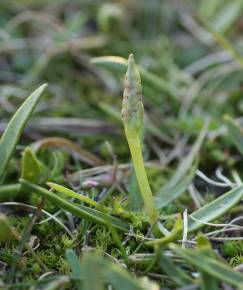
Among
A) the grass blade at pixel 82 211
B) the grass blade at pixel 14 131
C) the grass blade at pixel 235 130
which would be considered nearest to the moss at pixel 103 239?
the grass blade at pixel 82 211

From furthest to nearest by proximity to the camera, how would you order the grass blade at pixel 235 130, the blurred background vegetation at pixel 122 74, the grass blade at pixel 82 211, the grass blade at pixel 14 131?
the blurred background vegetation at pixel 122 74 → the grass blade at pixel 235 130 → the grass blade at pixel 14 131 → the grass blade at pixel 82 211

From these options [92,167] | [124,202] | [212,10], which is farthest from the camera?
[212,10]

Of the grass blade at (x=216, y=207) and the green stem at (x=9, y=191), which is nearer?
the grass blade at (x=216, y=207)

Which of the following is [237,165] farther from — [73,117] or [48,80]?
[48,80]

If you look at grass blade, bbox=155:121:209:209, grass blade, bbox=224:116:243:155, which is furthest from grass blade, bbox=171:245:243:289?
grass blade, bbox=224:116:243:155

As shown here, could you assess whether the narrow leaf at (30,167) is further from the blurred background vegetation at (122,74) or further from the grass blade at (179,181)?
the grass blade at (179,181)

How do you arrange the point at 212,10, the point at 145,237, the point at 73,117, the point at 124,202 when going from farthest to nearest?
1. the point at 212,10
2. the point at 73,117
3. the point at 124,202
4. the point at 145,237

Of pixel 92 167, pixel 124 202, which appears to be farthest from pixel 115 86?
pixel 124 202
